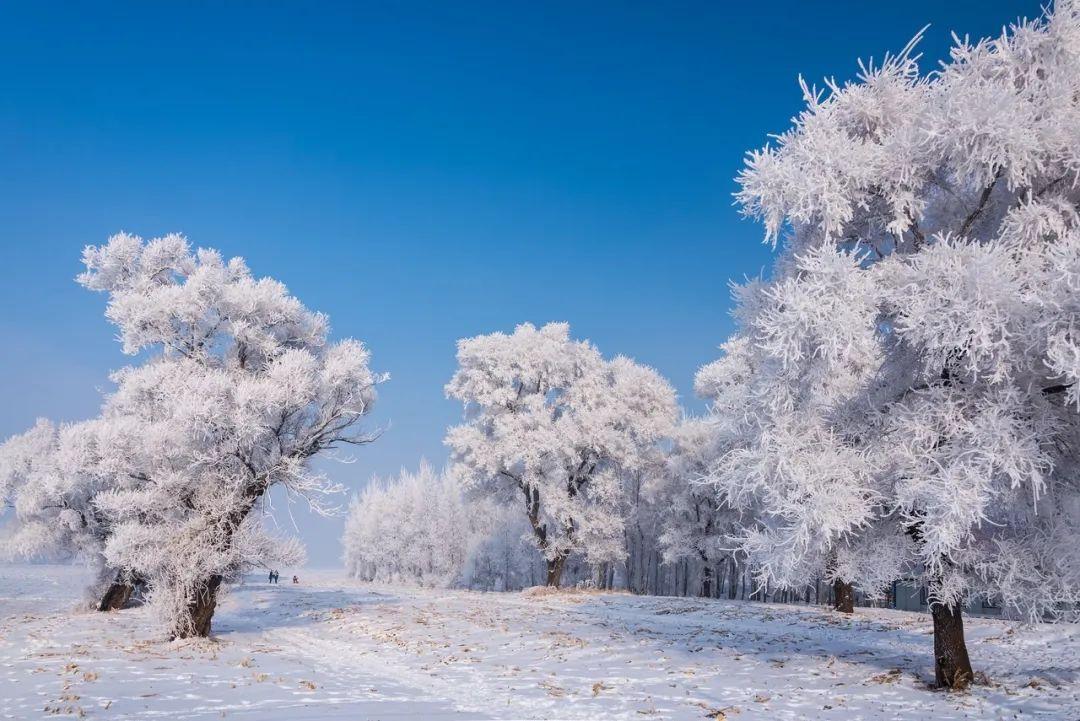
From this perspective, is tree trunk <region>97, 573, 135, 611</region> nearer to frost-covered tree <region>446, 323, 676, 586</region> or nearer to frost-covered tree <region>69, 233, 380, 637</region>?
frost-covered tree <region>69, 233, 380, 637</region>

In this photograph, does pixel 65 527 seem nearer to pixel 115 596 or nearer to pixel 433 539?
pixel 115 596

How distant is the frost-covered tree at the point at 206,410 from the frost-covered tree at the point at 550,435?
1775 centimetres

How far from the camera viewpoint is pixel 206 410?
16.8m

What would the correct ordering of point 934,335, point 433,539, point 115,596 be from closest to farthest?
1. point 934,335
2. point 115,596
3. point 433,539

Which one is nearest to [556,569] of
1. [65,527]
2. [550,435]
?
[550,435]

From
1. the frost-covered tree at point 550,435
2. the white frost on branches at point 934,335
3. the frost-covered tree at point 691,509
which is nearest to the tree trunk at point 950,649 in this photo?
the white frost on branches at point 934,335

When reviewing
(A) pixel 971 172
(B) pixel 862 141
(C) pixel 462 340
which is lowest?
(A) pixel 971 172

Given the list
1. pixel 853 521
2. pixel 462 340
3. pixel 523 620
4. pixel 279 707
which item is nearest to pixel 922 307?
pixel 853 521

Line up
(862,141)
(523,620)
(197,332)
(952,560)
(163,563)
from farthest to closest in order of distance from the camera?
(523,620) → (197,332) → (163,563) → (862,141) → (952,560)

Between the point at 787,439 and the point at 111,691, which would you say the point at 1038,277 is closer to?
the point at 787,439

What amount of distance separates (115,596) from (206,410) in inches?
584

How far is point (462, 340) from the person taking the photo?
39688 millimetres

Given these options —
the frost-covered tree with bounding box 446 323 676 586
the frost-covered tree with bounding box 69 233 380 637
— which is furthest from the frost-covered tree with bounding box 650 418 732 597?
the frost-covered tree with bounding box 69 233 380 637

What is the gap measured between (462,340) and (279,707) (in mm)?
29826
